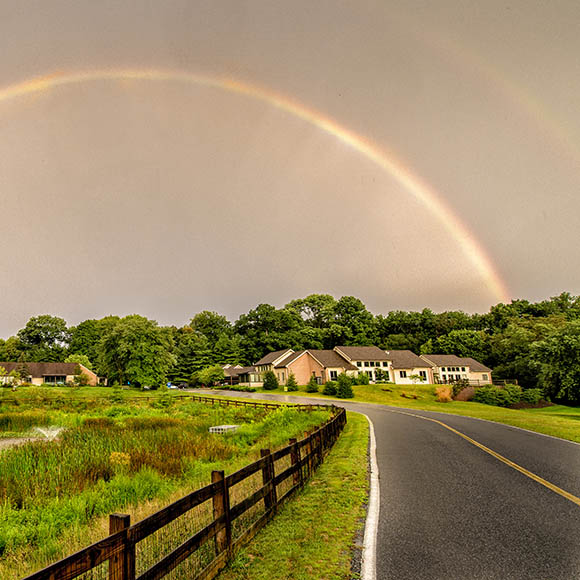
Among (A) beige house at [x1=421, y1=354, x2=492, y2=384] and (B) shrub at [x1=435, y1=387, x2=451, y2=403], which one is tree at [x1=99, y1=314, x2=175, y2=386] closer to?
(B) shrub at [x1=435, y1=387, x2=451, y2=403]

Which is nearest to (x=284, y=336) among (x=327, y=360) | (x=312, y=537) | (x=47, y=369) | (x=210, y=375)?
(x=210, y=375)

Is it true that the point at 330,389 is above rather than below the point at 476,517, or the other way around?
below

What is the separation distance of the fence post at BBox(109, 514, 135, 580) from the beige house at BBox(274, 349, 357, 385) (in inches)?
2720

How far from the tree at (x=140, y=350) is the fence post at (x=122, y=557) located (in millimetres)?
69363

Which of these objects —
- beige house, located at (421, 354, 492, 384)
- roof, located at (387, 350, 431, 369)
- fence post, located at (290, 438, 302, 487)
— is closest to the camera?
fence post, located at (290, 438, 302, 487)

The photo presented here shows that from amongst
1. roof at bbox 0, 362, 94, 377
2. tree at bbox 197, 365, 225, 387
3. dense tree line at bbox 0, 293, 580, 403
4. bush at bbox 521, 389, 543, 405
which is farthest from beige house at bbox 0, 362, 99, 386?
bush at bbox 521, 389, 543, 405

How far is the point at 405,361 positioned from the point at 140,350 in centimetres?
4985

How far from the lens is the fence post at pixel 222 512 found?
5395 millimetres

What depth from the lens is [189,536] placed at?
6375 millimetres

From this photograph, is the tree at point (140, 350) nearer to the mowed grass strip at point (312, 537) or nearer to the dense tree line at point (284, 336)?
the dense tree line at point (284, 336)

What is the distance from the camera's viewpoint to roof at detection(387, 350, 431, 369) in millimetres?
78312

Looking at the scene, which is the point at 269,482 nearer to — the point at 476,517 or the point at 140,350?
the point at 476,517

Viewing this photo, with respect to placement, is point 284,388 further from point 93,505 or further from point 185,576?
point 185,576

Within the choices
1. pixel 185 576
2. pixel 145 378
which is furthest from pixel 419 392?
pixel 185 576
